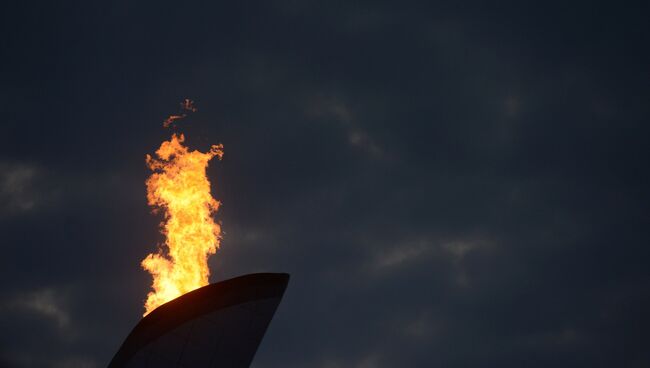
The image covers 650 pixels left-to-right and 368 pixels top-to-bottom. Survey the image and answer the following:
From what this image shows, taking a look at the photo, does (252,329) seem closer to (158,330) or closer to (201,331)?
(201,331)

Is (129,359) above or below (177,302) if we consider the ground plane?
below

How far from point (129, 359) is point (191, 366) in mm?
2274

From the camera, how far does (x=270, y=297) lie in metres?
26.5

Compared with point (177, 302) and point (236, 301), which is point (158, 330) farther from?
point (236, 301)

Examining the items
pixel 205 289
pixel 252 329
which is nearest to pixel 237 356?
pixel 252 329

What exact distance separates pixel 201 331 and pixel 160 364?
1.86 m

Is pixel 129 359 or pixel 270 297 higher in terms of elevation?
pixel 270 297

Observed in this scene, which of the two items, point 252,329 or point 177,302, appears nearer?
point 177,302

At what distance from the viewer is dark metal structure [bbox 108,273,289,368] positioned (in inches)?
907

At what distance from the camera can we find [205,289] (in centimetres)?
2431

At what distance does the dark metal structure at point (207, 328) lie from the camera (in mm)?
23047

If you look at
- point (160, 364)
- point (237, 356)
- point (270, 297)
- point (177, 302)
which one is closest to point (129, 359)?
point (160, 364)

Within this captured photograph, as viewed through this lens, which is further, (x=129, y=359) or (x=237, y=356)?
(x=237, y=356)

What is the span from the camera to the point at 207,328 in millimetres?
24344
